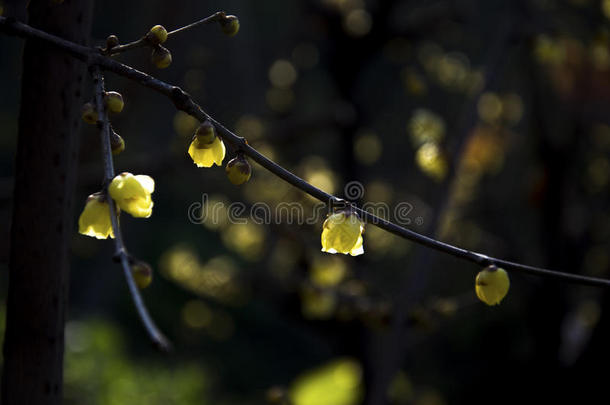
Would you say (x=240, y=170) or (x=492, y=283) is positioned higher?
(x=240, y=170)

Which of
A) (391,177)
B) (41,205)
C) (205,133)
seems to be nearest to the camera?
(205,133)

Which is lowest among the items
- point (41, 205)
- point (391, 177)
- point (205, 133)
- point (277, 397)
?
point (277, 397)

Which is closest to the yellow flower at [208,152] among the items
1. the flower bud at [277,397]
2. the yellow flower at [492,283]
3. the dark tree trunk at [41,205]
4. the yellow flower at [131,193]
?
the yellow flower at [131,193]

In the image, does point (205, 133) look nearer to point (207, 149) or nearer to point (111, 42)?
point (207, 149)

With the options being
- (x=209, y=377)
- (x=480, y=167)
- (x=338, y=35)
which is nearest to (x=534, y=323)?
(x=480, y=167)

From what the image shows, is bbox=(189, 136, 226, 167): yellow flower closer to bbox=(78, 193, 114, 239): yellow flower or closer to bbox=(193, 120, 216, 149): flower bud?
bbox=(193, 120, 216, 149): flower bud

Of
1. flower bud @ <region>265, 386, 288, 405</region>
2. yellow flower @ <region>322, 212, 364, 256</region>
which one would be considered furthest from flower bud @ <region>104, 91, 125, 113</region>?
flower bud @ <region>265, 386, 288, 405</region>

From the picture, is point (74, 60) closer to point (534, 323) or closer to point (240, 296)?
point (240, 296)

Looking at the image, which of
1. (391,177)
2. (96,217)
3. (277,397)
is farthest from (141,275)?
(391,177)
